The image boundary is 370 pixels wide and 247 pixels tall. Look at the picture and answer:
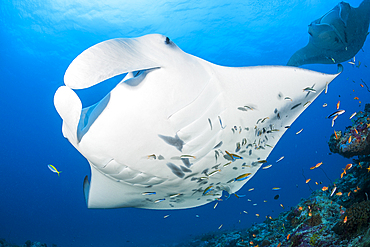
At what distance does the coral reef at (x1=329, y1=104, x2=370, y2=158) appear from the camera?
3.54m

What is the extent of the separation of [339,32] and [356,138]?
3.80 m

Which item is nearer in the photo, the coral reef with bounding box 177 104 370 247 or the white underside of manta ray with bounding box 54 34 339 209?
the white underside of manta ray with bounding box 54 34 339 209

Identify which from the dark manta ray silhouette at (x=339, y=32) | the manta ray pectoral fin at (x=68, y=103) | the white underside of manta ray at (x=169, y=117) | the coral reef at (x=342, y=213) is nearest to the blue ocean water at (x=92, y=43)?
the coral reef at (x=342, y=213)

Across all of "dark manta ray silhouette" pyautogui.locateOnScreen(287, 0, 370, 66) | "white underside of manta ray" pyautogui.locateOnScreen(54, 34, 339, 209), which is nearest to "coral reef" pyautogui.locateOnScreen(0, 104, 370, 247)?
"white underside of manta ray" pyautogui.locateOnScreen(54, 34, 339, 209)

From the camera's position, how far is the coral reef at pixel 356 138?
354 centimetres

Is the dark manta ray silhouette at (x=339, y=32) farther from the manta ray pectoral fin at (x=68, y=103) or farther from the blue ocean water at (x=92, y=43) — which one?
the manta ray pectoral fin at (x=68, y=103)

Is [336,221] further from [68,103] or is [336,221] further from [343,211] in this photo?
[68,103]

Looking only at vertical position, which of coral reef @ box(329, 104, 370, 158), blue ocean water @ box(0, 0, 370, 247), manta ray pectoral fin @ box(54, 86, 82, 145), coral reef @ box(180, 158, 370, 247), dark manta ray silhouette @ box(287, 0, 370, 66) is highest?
blue ocean water @ box(0, 0, 370, 247)

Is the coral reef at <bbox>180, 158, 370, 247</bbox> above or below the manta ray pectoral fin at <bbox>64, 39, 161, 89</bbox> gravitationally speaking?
below

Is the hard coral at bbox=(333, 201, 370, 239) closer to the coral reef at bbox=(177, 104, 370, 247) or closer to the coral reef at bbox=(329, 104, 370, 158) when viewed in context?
the coral reef at bbox=(177, 104, 370, 247)

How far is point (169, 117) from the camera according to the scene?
4.74 ft

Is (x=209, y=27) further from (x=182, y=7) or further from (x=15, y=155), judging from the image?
(x=15, y=155)

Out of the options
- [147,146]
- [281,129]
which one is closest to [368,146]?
[281,129]

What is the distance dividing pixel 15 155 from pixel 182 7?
36.6 metres
